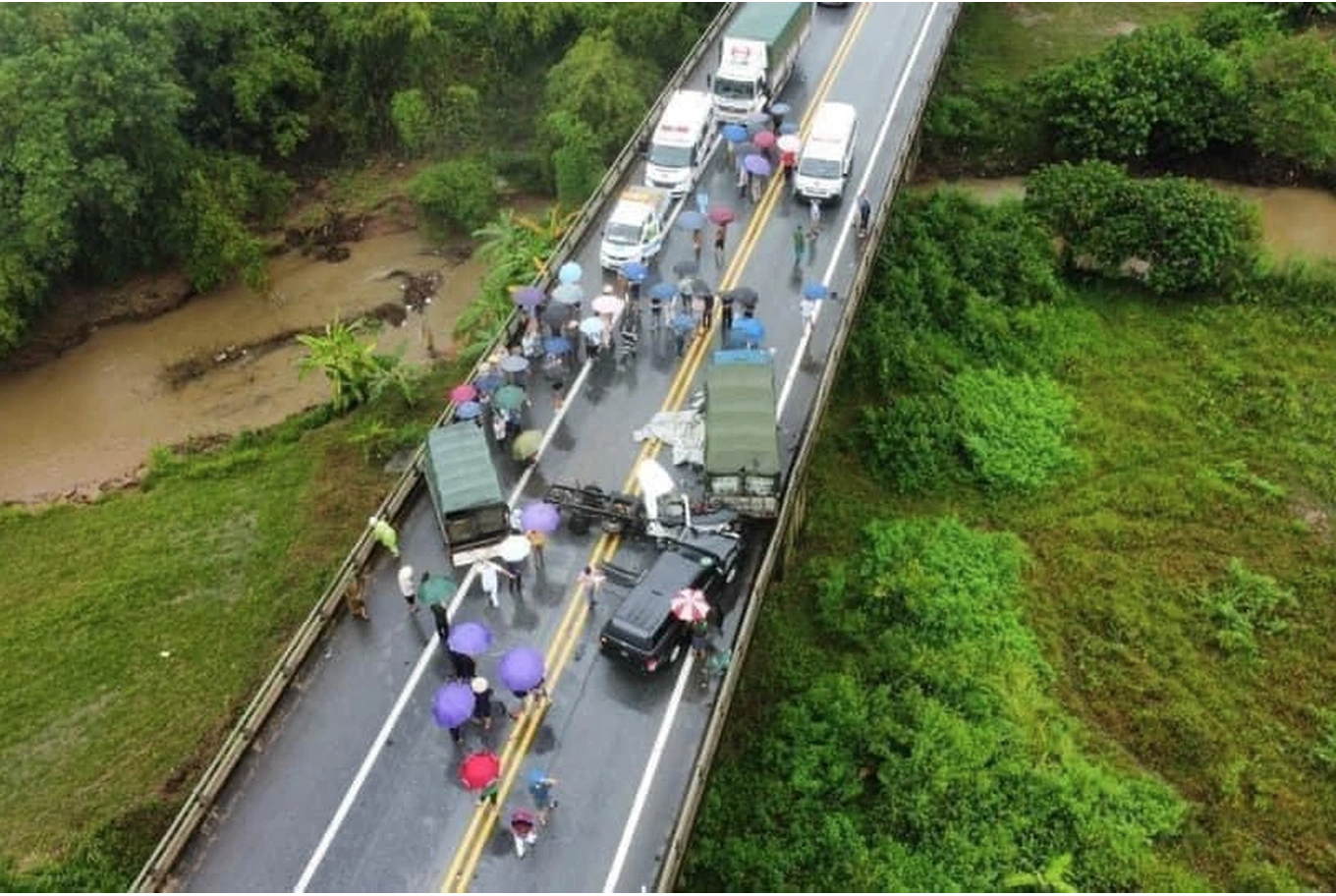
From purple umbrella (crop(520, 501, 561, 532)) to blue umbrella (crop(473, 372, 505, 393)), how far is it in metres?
5.08

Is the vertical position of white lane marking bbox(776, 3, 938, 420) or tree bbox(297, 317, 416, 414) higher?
white lane marking bbox(776, 3, 938, 420)

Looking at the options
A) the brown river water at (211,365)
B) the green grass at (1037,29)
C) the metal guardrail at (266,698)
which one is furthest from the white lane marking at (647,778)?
the green grass at (1037,29)

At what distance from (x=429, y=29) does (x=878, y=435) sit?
26.9 metres

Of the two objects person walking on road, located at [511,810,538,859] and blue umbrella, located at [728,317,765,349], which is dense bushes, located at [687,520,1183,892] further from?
blue umbrella, located at [728,317,765,349]

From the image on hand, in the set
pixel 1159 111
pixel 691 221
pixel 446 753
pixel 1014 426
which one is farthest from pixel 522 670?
pixel 1159 111

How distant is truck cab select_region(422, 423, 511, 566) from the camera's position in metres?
26.6

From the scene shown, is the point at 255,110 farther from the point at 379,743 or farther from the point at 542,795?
the point at 542,795

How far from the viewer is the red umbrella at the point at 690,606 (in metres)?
24.2

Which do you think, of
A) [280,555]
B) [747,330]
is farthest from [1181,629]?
[280,555]

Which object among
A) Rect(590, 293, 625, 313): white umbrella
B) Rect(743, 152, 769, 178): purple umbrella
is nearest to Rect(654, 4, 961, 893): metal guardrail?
Rect(743, 152, 769, 178): purple umbrella

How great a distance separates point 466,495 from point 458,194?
83.0 feet

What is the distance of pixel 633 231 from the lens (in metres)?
34.9

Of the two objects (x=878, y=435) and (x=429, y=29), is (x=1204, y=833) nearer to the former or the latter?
(x=878, y=435)

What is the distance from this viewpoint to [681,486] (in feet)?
95.5
